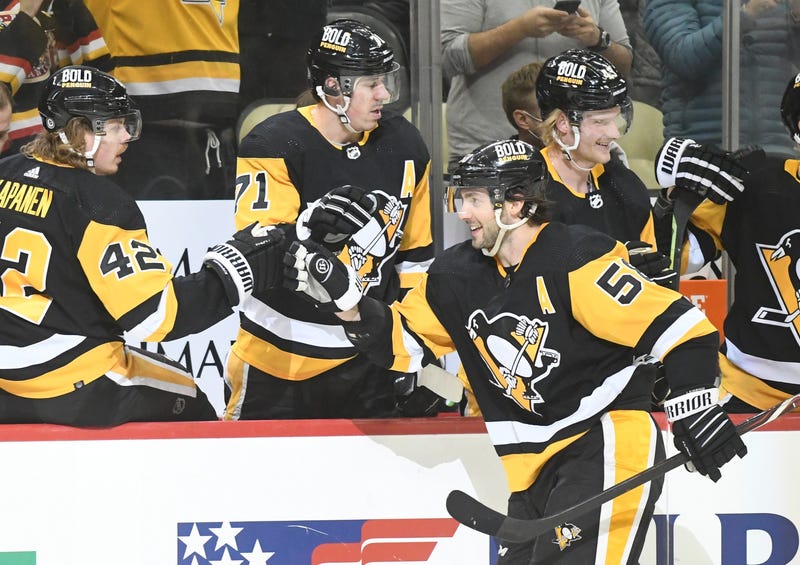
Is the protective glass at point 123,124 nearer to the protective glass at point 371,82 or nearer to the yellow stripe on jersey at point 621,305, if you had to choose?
the protective glass at point 371,82

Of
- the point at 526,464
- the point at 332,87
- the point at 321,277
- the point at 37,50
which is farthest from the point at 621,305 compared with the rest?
the point at 37,50

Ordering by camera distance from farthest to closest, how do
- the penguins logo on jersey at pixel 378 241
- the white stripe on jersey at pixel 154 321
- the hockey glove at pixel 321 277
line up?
1. the penguins logo on jersey at pixel 378 241
2. the white stripe on jersey at pixel 154 321
3. the hockey glove at pixel 321 277

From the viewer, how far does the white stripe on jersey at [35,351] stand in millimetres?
2654

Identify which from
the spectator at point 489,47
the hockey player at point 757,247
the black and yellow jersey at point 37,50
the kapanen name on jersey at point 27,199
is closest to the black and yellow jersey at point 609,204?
the hockey player at point 757,247

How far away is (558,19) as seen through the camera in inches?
148

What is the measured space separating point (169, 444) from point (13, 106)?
1591 mm

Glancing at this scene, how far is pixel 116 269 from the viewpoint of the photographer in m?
2.55

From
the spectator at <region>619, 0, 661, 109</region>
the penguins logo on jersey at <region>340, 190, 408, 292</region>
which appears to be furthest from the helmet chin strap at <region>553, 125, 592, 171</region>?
the spectator at <region>619, 0, 661, 109</region>

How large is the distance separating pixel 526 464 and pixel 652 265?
1.87 ft

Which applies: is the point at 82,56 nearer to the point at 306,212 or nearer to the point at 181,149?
the point at 181,149

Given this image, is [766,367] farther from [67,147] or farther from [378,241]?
[67,147]

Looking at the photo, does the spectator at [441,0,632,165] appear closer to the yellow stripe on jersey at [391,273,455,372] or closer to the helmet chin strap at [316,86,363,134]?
the helmet chin strap at [316,86,363,134]

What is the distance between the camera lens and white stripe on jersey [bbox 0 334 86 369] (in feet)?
8.71

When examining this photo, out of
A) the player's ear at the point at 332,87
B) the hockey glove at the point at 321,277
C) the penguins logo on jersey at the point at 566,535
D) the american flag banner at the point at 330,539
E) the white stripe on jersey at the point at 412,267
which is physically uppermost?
the player's ear at the point at 332,87
